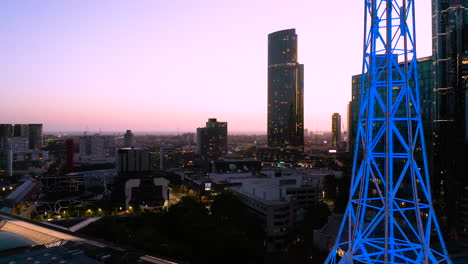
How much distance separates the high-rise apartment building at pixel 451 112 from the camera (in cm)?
2322

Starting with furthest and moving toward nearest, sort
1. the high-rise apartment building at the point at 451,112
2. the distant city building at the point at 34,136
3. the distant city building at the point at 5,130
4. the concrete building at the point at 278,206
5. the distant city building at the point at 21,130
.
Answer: the distant city building at the point at 34,136, the distant city building at the point at 21,130, the distant city building at the point at 5,130, the concrete building at the point at 278,206, the high-rise apartment building at the point at 451,112

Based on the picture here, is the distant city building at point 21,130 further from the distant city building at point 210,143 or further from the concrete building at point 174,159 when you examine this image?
the distant city building at point 210,143

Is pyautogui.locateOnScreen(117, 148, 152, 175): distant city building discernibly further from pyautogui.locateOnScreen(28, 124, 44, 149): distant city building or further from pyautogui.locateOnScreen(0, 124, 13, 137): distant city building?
pyautogui.locateOnScreen(28, 124, 44, 149): distant city building

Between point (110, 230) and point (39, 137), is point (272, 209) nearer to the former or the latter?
point (110, 230)

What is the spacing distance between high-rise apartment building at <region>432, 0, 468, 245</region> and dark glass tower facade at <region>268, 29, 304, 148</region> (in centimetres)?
8889

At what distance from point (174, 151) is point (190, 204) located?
2475 inches

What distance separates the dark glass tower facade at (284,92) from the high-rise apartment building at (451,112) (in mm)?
88893


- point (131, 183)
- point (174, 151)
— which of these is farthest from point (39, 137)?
point (131, 183)

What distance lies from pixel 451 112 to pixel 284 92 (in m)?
95.6

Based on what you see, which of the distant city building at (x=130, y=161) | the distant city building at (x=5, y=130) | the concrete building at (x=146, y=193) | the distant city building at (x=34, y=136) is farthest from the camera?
the distant city building at (x=34, y=136)

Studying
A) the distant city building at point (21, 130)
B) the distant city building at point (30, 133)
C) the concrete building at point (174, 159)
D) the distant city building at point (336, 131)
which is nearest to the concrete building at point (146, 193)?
the concrete building at point (174, 159)

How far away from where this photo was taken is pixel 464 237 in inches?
888

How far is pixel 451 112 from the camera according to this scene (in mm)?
23938

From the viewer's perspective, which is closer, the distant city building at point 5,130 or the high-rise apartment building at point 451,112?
the high-rise apartment building at point 451,112
